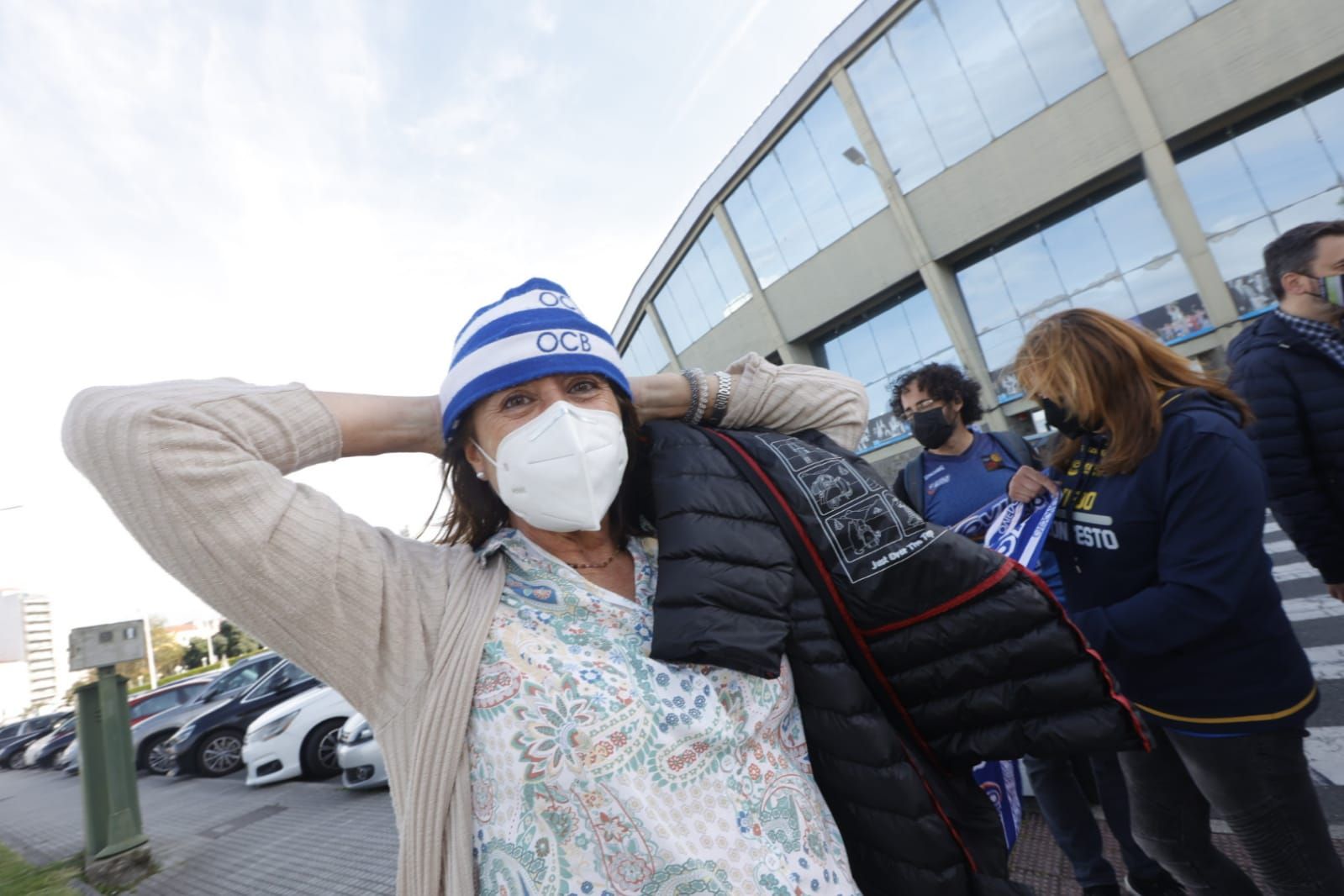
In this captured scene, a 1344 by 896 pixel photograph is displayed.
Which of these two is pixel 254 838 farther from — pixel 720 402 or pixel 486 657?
pixel 720 402

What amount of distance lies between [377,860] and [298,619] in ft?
16.5

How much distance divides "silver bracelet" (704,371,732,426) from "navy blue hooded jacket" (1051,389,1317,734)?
112cm

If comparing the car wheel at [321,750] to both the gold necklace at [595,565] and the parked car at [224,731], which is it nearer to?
the parked car at [224,731]

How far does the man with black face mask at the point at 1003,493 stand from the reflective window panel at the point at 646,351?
2632cm

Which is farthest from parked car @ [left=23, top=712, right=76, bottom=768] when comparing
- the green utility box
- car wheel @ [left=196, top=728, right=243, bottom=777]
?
the green utility box

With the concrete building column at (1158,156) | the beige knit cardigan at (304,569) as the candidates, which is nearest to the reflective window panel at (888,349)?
the concrete building column at (1158,156)

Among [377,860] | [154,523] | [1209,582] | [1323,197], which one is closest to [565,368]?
[154,523]

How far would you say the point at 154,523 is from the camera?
1.09m

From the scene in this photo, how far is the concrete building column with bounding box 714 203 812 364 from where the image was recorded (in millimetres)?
23219

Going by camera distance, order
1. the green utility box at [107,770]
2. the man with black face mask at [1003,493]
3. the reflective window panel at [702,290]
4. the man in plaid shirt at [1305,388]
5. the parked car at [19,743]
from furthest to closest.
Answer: the reflective window panel at [702,290]
the parked car at [19,743]
the green utility box at [107,770]
the man with black face mask at [1003,493]
the man in plaid shirt at [1305,388]

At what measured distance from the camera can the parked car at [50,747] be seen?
19625mm

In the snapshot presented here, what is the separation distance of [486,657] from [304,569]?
334mm

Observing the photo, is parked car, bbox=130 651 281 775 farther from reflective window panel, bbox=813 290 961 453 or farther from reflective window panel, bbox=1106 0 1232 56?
reflective window panel, bbox=1106 0 1232 56

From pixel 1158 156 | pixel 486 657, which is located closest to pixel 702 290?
pixel 1158 156
